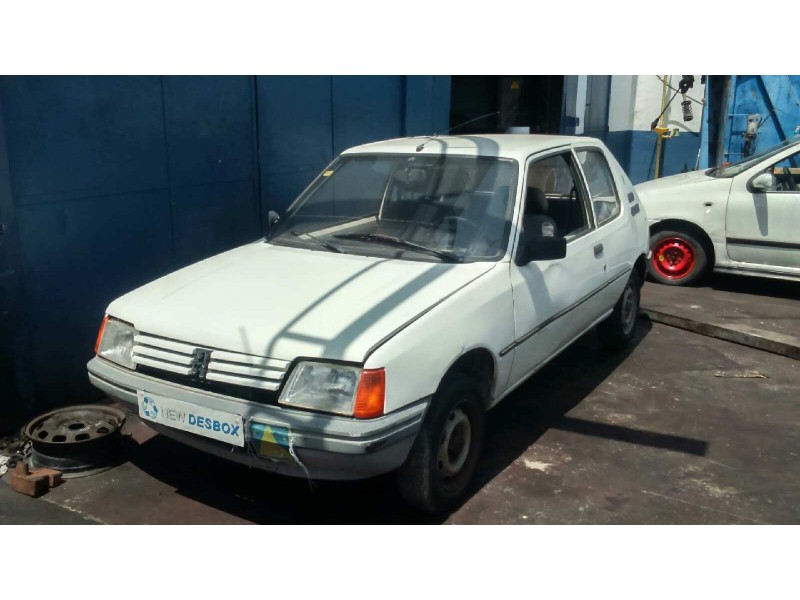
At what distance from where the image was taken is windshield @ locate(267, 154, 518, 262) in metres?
3.87

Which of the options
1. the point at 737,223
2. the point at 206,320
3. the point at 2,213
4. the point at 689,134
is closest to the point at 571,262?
the point at 206,320

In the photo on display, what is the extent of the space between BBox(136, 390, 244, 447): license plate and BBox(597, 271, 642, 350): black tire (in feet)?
11.0

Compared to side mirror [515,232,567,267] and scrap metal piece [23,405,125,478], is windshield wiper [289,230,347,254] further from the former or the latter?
scrap metal piece [23,405,125,478]

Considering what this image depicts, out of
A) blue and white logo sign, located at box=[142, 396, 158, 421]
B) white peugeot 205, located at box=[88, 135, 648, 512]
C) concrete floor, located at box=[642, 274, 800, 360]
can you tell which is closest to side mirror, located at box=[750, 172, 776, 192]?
concrete floor, located at box=[642, 274, 800, 360]

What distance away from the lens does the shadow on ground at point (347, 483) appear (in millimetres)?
3564

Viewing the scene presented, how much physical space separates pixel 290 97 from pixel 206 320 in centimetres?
377

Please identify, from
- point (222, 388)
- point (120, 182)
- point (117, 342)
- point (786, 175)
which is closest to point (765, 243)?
point (786, 175)

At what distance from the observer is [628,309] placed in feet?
19.1

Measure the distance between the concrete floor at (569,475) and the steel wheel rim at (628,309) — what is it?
660 mm

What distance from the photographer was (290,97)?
6508 millimetres

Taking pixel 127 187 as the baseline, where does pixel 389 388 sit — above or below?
below

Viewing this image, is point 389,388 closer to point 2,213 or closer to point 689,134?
point 2,213

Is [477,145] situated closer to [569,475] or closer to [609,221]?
[609,221]

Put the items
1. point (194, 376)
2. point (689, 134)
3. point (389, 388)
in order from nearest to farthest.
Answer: point (389, 388) < point (194, 376) < point (689, 134)
